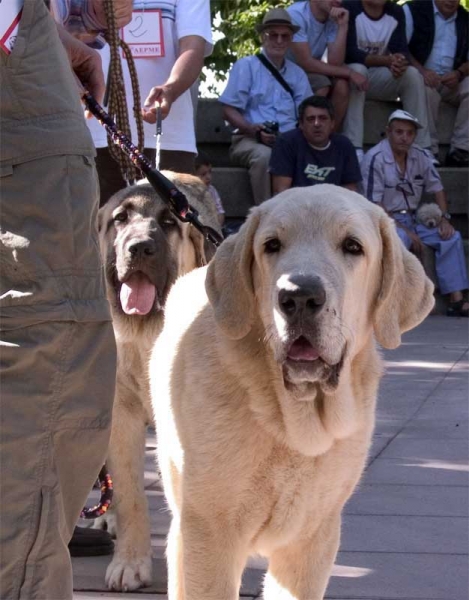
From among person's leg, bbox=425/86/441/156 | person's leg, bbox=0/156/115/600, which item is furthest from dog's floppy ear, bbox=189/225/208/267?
person's leg, bbox=425/86/441/156

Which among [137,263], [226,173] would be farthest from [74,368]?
[226,173]

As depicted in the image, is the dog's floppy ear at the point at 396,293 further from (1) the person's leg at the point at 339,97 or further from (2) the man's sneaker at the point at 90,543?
(1) the person's leg at the point at 339,97

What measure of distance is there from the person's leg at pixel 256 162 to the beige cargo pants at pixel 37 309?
8.62m

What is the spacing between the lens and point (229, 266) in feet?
11.7

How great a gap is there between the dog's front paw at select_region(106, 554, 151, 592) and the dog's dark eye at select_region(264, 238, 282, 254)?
156cm

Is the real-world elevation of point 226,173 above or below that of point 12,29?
below

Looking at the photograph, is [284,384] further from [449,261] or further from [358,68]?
[358,68]

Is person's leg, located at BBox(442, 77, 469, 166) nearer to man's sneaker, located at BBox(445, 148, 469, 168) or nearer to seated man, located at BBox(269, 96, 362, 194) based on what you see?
man's sneaker, located at BBox(445, 148, 469, 168)

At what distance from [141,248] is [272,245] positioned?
3.97 ft

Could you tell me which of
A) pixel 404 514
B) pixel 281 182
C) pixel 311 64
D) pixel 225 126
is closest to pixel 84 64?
pixel 404 514

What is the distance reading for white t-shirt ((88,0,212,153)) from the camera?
18.4 ft

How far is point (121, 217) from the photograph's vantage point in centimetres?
477

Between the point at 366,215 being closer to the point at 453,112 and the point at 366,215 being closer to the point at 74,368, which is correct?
the point at 74,368

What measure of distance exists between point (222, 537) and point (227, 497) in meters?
0.13
